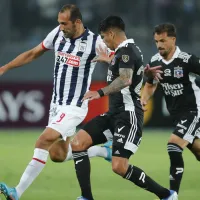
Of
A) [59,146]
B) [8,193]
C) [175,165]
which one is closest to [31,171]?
[8,193]

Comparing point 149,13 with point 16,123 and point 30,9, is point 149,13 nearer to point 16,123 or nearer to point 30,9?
point 30,9

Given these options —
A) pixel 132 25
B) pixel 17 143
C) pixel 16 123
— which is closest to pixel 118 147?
pixel 17 143

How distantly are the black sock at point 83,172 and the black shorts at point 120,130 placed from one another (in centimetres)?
22

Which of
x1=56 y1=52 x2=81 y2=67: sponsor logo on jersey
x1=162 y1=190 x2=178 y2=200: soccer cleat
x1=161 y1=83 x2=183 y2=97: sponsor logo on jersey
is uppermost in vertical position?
x1=56 y1=52 x2=81 y2=67: sponsor logo on jersey

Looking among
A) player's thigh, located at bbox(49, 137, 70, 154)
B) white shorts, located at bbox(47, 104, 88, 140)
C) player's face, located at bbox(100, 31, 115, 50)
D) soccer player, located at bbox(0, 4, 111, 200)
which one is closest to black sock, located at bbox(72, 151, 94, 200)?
white shorts, located at bbox(47, 104, 88, 140)

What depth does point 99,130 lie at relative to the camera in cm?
802

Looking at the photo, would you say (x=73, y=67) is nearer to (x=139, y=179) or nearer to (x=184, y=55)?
(x=184, y=55)

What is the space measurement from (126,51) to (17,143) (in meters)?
7.61

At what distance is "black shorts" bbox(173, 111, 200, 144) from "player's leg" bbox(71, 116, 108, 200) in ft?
3.23

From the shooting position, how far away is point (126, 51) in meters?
7.57

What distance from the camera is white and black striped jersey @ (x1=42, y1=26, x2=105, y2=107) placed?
8.70m

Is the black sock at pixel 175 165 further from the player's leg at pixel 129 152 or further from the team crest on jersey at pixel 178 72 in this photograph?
the team crest on jersey at pixel 178 72

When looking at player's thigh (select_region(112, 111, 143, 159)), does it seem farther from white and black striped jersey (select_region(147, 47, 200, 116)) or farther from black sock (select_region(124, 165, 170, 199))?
white and black striped jersey (select_region(147, 47, 200, 116))

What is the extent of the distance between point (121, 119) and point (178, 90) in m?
1.16
